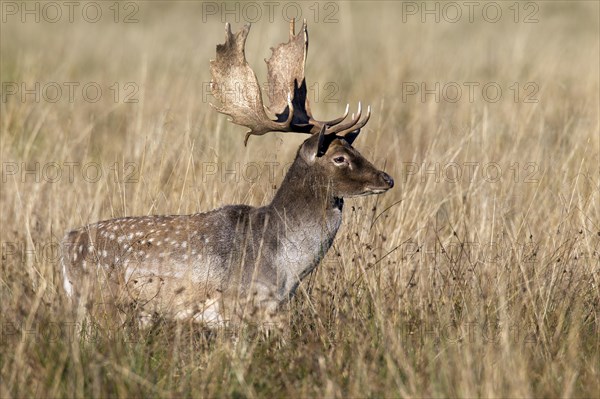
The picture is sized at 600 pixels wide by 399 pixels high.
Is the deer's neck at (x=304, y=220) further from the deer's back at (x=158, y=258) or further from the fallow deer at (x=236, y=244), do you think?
A: the deer's back at (x=158, y=258)

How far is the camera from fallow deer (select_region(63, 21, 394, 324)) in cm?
590

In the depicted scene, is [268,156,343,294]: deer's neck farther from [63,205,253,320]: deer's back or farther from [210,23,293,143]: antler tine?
[210,23,293,143]: antler tine

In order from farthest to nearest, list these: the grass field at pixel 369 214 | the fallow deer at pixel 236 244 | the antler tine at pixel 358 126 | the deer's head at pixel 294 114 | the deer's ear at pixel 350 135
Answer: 1. the deer's ear at pixel 350 135
2. the antler tine at pixel 358 126
3. the deer's head at pixel 294 114
4. the fallow deer at pixel 236 244
5. the grass field at pixel 369 214

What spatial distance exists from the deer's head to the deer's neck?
0.06m

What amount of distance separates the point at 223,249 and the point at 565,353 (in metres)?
1.99

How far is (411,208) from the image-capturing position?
7293mm

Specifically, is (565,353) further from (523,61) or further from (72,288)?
(523,61)

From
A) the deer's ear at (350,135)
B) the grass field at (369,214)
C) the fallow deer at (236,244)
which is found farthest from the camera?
the deer's ear at (350,135)

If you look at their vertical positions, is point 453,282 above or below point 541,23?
below

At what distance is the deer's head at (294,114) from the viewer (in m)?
6.04

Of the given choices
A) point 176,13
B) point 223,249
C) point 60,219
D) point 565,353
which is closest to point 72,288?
point 223,249

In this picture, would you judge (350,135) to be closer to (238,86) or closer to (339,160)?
(339,160)

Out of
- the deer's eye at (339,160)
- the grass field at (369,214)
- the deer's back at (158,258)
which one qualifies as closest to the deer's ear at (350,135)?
the deer's eye at (339,160)

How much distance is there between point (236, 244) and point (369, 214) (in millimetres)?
1359
